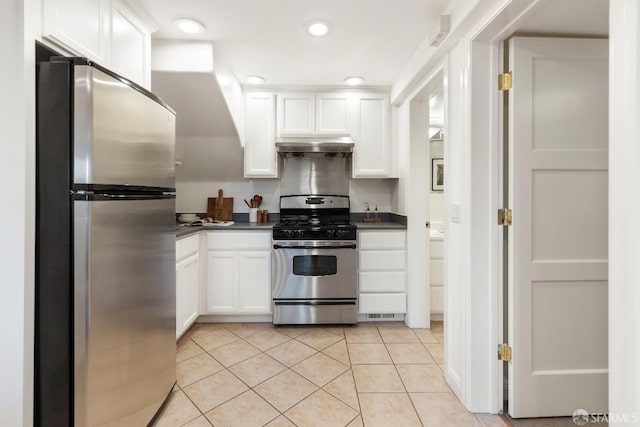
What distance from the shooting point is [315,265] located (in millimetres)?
2859

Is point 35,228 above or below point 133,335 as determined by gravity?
above

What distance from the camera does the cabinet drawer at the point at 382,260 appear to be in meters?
2.91

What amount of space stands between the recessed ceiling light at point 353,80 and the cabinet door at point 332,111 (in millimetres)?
150

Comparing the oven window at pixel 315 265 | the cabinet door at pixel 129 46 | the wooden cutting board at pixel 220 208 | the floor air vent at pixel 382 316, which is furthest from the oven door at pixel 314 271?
the cabinet door at pixel 129 46

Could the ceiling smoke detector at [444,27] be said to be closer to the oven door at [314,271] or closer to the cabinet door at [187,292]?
the oven door at [314,271]

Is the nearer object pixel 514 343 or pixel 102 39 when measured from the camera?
pixel 102 39

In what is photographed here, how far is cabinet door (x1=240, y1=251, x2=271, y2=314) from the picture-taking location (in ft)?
9.41

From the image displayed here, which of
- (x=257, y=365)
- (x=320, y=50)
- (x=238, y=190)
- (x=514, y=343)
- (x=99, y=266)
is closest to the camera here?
(x=99, y=266)

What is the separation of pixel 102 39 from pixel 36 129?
674mm

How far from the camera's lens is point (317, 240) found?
9.30 ft

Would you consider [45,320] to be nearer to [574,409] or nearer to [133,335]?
[133,335]

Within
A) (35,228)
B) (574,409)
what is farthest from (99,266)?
(574,409)
